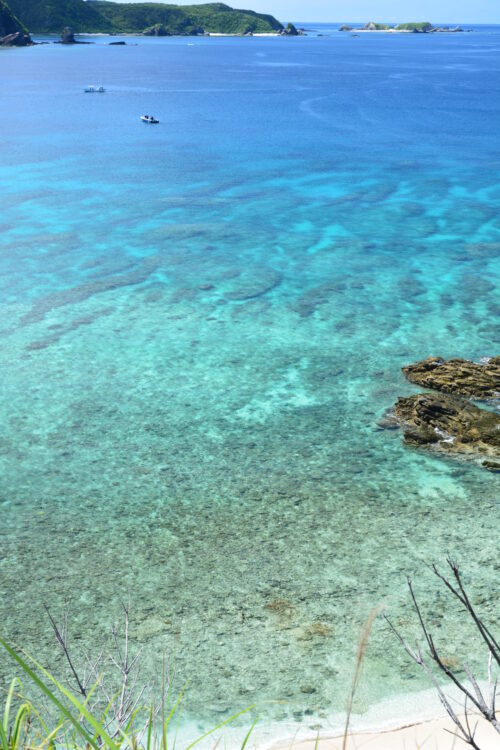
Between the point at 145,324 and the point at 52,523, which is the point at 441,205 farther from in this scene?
the point at 52,523

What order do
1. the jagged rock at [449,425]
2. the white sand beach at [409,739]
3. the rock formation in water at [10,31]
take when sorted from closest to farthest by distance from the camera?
the white sand beach at [409,739] < the jagged rock at [449,425] < the rock formation in water at [10,31]

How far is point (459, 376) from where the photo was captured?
16781 millimetres

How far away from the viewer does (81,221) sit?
3050 cm

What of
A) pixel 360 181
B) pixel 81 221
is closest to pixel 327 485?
pixel 81 221

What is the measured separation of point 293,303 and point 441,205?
563 inches

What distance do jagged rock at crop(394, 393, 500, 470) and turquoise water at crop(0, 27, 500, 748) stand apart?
0.53 metres

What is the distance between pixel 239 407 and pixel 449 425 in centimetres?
438

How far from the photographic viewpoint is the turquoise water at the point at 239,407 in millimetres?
10055

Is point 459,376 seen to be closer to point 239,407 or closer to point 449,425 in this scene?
point 449,425

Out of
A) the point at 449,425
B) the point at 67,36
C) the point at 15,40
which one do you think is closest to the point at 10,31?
the point at 15,40

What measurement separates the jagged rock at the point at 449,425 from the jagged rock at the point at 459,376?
79 cm

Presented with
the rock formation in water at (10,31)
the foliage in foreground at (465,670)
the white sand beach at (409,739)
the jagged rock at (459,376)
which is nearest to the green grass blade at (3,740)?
the foliage in foreground at (465,670)

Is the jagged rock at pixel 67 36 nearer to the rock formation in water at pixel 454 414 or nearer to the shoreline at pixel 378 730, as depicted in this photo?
the rock formation in water at pixel 454 414

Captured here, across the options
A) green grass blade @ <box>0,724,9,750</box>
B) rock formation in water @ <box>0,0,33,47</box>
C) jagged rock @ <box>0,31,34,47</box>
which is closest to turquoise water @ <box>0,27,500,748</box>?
green grass blade @ <box>0,724,9,750</box>
